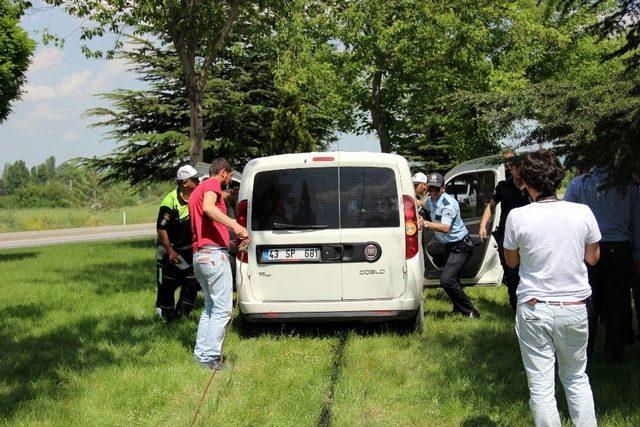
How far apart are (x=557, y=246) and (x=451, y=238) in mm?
4622

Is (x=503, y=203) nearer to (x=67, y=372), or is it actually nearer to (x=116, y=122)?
(x=67, y=372)

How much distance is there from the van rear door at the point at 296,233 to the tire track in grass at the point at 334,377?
1.62ft

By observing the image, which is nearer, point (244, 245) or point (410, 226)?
point (244, 245)

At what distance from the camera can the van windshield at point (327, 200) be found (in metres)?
6.75

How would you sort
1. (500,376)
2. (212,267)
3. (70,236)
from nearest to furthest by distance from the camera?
(500,376), (212,267), (70,236)

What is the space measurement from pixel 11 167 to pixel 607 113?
567ft

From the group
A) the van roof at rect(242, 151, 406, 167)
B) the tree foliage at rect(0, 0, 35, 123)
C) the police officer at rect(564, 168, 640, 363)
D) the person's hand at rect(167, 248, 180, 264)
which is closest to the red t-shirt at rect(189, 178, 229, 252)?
the van roof at rect(242, 151, 406, 167)

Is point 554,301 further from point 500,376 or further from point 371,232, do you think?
point 371,232

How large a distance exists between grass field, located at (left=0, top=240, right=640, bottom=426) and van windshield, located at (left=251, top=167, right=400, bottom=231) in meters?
1.18

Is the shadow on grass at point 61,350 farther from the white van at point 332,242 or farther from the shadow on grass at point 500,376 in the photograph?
the shadow on grass at point 500,376

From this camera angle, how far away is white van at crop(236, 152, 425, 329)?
6707 mm

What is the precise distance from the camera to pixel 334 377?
561cm

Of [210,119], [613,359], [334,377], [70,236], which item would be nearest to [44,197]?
[70,236]

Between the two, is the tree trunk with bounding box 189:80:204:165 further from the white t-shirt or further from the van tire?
the white t-shirt
